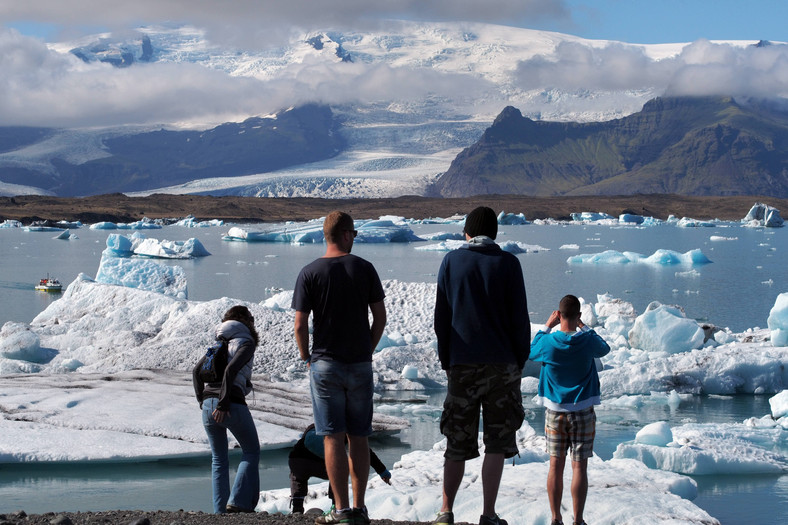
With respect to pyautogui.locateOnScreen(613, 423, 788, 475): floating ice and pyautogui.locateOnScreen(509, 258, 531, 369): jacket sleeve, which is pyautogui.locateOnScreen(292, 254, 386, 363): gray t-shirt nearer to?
pyautogui.locateOnScreen(509, 258, 531, 369): jacket sleeve

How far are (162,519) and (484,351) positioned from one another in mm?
1552

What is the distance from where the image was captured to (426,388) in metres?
10.2

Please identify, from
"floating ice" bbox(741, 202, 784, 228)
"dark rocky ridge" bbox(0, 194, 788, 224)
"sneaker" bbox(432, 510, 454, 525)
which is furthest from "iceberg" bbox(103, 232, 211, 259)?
"floating ice" bbox(741, 202, 784, 228)

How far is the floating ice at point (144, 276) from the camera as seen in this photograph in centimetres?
1716

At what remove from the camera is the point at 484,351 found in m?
3.68

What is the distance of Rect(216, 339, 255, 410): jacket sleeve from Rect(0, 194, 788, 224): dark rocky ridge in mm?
69880

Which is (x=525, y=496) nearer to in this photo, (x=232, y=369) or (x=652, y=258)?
(x=232, y=369)

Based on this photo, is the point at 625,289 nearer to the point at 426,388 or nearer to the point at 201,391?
the point at 426,388

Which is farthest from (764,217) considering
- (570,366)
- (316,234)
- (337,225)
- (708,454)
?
(337,225)

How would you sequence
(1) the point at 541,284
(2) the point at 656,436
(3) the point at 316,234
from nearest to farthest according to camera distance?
(2) the point at 656,436 → (1) the point at 541,284 → (3) the point at 316,234

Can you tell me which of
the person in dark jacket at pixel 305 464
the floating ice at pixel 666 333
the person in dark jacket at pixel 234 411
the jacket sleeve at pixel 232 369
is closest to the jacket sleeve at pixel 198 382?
the person in dark jacket at pixel 234 411

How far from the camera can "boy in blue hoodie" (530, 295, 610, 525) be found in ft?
13.4

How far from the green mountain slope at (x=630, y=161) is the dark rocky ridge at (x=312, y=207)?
59.2 meters

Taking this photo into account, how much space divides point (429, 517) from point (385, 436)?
3007mm
